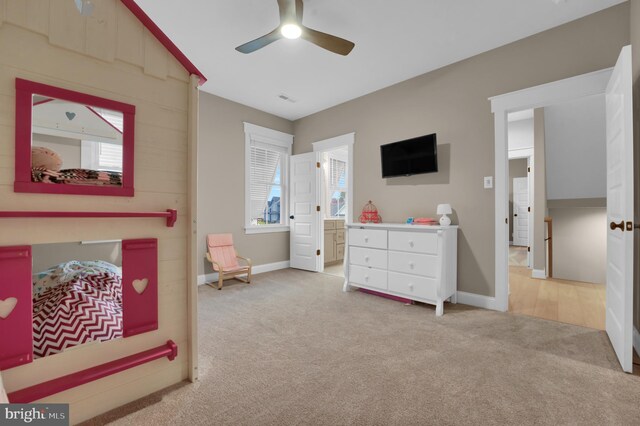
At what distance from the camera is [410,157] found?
3699 millimetres

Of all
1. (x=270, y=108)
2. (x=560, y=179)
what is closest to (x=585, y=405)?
(x=560, y=179)

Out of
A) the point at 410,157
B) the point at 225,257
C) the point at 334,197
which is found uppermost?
the point at 410,157

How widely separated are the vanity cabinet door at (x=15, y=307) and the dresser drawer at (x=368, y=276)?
2973mm

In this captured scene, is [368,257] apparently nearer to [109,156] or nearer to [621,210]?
[621,210]

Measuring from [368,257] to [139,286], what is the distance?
2574 mm

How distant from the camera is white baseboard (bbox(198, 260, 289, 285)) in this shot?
4.14 m

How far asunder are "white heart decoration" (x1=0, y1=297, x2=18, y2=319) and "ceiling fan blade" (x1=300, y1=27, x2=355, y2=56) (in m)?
2.50

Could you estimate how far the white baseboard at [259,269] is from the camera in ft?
13.6

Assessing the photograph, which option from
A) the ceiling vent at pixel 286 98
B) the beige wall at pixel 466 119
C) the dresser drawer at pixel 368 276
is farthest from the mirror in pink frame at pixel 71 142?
the beige wall at pixel 466 119

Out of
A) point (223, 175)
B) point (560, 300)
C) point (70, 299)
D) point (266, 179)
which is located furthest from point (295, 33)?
point (560, 300)

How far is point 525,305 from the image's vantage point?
317 centimetres

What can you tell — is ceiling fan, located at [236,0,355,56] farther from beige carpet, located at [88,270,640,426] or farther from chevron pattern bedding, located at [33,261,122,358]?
beige carpet, located at [88,270,640,426]

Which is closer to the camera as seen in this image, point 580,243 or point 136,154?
point 136,154

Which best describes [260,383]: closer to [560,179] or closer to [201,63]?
[201,63]
